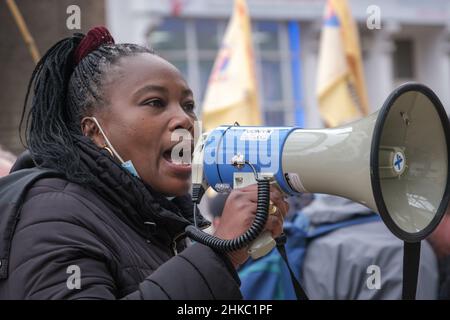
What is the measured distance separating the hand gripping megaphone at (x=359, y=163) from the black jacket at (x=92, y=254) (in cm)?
9

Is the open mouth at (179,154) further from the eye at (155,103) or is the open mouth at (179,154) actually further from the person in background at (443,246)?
the person in background at (443,246)

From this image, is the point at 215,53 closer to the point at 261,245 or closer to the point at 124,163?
the point at 124,163

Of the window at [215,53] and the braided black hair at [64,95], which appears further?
the window at [215,53]

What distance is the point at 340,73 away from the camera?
5.08 meters

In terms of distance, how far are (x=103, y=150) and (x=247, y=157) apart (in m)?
0.33

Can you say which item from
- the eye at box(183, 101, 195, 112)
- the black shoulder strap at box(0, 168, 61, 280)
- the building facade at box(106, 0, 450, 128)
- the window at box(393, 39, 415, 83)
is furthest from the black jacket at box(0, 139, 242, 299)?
the window at box(393, 39, 415, 83)

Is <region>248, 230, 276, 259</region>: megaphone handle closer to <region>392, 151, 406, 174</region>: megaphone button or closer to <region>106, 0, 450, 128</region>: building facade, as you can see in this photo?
<region>392, 151, 406, 174</region>: megaphone button

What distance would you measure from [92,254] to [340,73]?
4.07 metres

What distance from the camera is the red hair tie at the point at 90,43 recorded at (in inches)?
65.7

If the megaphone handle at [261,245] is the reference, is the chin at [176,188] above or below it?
above

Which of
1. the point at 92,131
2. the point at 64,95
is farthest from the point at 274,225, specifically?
the point at 64,95

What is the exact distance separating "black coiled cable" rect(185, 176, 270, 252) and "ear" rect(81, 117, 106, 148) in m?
0.32

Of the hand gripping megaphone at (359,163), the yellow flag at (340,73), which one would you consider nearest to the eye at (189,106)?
the hand gripping megaphone at (359,163)

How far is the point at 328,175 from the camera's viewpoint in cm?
143
